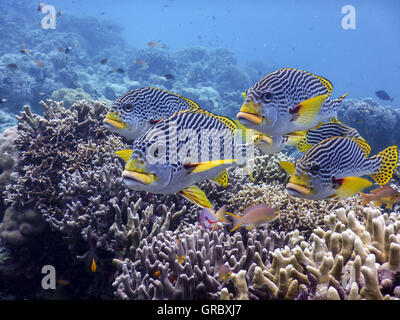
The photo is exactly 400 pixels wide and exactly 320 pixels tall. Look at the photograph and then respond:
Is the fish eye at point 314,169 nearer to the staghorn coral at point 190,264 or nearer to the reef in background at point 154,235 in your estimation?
the reef in background at point 154,235

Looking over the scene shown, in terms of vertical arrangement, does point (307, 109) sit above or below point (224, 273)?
above

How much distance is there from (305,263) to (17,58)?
71.4 feet

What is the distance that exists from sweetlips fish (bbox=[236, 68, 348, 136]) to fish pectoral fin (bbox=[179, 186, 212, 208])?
0.76 metres

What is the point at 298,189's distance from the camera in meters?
2.19

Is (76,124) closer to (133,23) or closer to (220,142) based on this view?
(220,142)

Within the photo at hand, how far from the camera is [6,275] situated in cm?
438

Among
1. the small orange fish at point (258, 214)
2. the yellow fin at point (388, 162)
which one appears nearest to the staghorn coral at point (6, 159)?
the small orange fish at point (258, 214)

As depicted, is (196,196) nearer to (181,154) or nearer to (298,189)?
(181,154)

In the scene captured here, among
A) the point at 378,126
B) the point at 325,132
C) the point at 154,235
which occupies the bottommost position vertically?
the point at 378,126

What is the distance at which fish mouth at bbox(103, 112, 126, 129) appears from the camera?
322cm

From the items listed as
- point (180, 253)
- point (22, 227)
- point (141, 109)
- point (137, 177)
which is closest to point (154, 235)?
point (180, 253)

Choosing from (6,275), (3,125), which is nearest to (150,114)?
(6,275)

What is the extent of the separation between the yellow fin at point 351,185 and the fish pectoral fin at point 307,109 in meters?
0.66

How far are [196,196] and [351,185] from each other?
1.32 metres
